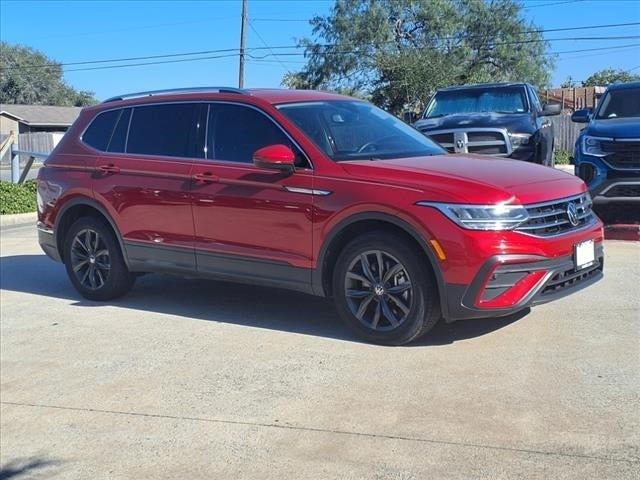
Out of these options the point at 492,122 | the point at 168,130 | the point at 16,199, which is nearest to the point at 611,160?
the point at 492,122

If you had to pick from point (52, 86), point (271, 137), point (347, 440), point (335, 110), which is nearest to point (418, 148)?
point (335, 110)

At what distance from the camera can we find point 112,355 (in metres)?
5.73

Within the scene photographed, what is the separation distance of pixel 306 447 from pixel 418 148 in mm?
3036

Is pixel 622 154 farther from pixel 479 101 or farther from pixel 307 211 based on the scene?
pixel 307 211

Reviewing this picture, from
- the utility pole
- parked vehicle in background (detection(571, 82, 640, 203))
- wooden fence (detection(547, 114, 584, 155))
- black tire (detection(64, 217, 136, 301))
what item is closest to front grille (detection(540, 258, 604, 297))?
black tire (detection(64, 217, 136, 301))

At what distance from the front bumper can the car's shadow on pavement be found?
21.1 inches

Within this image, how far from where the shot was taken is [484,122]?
10.8m

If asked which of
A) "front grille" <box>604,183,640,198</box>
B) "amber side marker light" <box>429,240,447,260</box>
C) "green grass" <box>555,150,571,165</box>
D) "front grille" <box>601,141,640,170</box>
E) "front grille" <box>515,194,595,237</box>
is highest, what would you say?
"front grille" <box>601,141,640,170</box>

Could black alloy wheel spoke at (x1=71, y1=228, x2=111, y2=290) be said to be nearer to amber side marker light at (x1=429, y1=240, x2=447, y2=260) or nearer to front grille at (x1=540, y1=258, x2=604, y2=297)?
amber side marker light at (x1=429, y1=240, x2=447, y2=260)

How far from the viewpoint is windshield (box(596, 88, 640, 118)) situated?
1037cm

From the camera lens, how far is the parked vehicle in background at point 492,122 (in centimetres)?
1052

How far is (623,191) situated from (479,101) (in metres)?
3.35

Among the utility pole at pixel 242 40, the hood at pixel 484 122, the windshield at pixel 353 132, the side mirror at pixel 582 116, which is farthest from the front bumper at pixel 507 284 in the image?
the utility pole at pixel 242 40

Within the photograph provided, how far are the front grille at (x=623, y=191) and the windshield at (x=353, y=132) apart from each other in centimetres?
379
